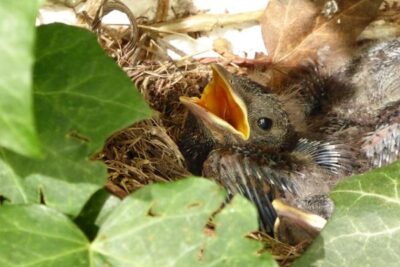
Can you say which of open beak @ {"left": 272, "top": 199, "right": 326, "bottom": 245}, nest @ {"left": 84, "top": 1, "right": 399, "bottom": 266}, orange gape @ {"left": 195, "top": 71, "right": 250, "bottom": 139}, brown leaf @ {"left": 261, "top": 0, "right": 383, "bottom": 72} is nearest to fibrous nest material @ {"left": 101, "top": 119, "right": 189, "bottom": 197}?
nest @ {"left": 84, "top": 1, "right": 399, "bottom": 266}

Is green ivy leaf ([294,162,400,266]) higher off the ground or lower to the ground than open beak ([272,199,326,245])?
higher

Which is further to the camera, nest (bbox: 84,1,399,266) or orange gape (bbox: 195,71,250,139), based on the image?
orange gape (bbox: 195,71,250,139)

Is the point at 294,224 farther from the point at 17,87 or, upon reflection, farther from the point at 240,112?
the point at 17,87

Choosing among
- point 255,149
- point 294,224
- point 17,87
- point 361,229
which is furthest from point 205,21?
point 17,87

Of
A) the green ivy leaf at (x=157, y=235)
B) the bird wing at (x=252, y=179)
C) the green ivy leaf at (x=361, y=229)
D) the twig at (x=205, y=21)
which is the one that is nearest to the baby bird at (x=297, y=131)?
the bird wing at (x=252, y=179)

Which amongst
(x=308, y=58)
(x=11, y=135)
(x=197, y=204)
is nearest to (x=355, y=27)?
(x=308, y=58)

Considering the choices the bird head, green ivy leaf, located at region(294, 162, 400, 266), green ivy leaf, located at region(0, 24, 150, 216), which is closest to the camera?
green ivy leaf, located at region(0, 24, 150, 216)

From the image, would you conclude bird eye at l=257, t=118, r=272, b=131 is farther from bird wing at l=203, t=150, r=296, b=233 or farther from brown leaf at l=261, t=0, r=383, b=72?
brown leaf at l=261, t=0, r=383, b=72

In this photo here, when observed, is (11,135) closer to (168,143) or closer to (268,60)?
(168,143)
